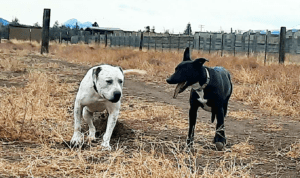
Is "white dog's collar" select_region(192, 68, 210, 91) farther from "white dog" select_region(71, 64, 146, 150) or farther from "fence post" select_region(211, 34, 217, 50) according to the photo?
"fence post" select_region(211, 34, 217, 50)

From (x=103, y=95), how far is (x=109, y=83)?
0.51ft

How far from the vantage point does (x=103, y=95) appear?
195 inches

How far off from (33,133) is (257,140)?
2.90 metres

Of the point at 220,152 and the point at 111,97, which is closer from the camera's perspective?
the point at 111,97

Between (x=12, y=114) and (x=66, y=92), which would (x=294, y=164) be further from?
(x=66, y=92)

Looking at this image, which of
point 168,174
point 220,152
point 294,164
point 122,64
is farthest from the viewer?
point 122,64

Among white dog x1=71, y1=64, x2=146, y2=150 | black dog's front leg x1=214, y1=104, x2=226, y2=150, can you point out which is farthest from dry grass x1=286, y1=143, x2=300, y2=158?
white dog x1=71, y1=64, x2=146, y2=150

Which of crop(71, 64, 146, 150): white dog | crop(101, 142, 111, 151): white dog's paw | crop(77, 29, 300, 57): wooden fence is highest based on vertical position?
crop(77, 29, 300, 57): wooden fence

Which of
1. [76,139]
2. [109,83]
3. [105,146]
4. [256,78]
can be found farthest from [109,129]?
[256,78]

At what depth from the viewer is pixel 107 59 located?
20.8 meters

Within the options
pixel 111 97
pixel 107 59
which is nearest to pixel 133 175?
pixel 111 97

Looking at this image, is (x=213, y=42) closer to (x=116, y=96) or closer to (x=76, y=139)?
(x=76, y=139)

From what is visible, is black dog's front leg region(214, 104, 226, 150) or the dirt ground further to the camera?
black dog's front leg region(214, 104, 226, 150)

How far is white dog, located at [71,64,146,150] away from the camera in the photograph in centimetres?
489
